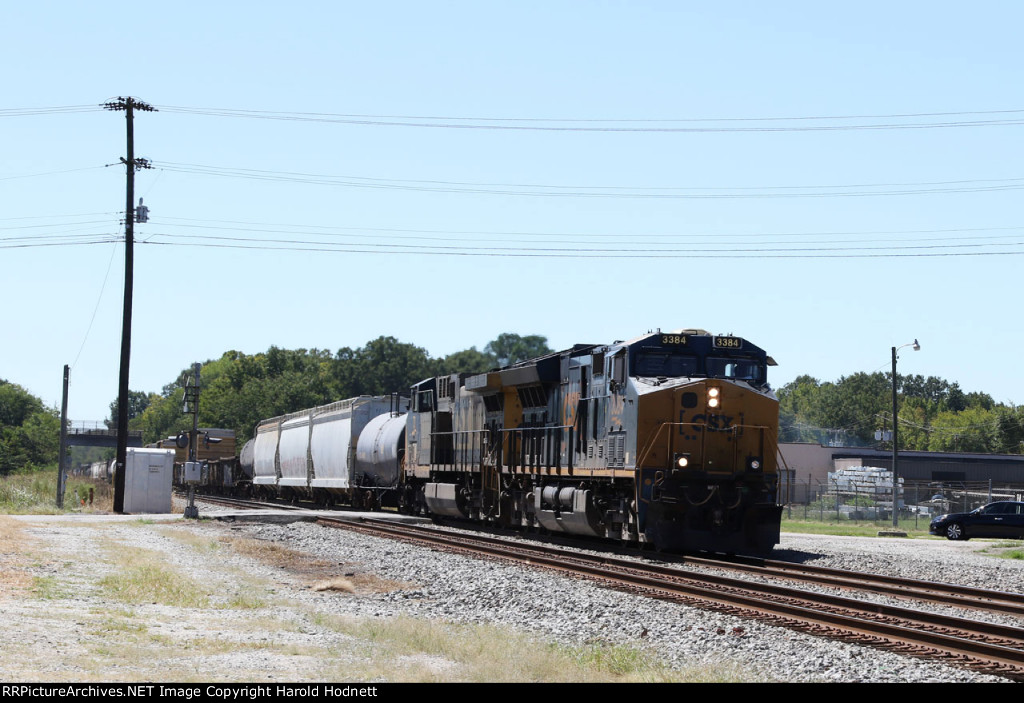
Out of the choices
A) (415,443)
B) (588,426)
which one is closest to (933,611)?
(588,426)

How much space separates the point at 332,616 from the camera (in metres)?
13.2

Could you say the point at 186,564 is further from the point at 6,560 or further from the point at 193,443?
the point at 193,443

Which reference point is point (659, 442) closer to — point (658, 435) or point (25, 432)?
point (658, 435)

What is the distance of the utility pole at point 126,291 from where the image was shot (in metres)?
39.0

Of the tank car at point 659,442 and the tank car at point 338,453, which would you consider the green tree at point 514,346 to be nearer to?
the tank car at point 338,453

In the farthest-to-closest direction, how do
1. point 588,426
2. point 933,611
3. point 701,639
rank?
point 588,426, point 933,611, point 701,639

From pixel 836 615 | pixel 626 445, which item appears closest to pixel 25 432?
pixel 626 445

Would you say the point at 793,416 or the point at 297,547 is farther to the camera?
the point at 793,416

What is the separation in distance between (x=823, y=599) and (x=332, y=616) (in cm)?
624

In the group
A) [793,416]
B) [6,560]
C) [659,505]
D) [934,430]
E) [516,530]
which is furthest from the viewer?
[793,416]

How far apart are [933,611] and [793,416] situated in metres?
171

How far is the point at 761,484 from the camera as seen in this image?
21.8 m

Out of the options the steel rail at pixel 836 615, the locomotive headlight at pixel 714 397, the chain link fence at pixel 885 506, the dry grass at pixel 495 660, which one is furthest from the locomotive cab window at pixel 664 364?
the chain link fence at pixel 885 506

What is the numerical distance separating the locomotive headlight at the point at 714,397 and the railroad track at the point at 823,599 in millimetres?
2914
